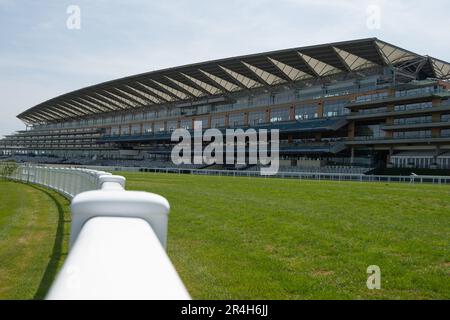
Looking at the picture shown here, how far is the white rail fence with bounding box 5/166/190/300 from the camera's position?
53.1 inches

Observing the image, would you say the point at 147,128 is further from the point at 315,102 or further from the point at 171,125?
the point at 315,102

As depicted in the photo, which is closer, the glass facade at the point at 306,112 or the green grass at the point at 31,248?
the green grass at the point at 31,248

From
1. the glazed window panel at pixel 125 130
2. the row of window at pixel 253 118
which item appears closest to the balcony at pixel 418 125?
the row of window at pixel 253 118

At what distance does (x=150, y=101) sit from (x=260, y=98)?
35371 millimetres

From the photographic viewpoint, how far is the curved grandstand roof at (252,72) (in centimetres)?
6306

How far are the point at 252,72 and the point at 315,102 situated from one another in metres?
11.8

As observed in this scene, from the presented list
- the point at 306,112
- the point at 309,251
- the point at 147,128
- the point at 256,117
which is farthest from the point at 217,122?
the point at 309,251

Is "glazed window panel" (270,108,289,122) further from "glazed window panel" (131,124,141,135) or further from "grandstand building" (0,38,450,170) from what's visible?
"glazed window panel" (131,124,141,135)

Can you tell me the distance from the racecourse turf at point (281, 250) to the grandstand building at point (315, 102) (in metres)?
47.9

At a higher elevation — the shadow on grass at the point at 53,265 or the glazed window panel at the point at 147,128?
the glazed window panel at the point at 147,128

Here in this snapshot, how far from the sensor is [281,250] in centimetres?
702

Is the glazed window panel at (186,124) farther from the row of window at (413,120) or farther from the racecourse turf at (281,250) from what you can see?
the racecourse turf at (281,250)

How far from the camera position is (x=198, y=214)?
1129 cm
